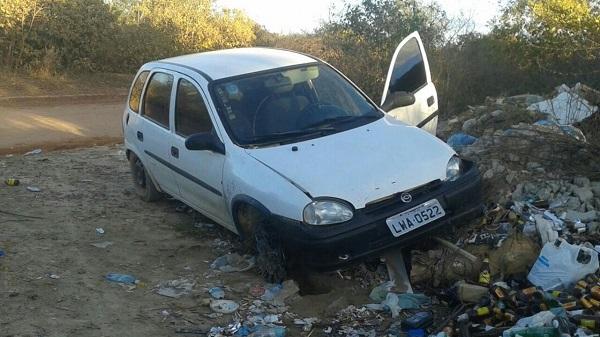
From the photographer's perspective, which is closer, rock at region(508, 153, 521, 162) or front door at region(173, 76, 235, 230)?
front door at region(173, 76, 235, 230)

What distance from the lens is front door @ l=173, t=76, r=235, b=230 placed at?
19.2ft

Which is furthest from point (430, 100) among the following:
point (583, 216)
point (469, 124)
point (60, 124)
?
point (60, 124)

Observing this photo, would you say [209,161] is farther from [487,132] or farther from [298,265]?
[487,132]

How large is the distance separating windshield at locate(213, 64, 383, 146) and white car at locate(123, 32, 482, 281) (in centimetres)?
1

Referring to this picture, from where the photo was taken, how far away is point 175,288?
543cm

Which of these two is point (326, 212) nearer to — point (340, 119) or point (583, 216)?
point (340, 119)

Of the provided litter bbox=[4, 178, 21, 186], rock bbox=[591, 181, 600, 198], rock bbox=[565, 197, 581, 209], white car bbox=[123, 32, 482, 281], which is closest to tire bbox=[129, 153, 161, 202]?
white car bbox=[123, 32, 482, 281]

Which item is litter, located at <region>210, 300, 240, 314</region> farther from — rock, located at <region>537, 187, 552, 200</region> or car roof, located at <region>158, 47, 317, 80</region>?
rock, located at <region>537, 187, 552, 200</region>

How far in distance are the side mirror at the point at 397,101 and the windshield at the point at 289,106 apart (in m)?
0.16

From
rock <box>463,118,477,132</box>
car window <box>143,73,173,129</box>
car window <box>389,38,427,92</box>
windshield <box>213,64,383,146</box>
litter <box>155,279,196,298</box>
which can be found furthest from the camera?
rock <box>463,118,477,132</box>

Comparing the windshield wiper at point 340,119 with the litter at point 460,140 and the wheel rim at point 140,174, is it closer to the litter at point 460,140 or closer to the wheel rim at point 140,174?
the litter at point 460,140

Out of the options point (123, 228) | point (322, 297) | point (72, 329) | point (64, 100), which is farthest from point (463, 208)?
point (64, 100)

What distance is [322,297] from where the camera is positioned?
16.8 feet

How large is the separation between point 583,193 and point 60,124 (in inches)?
399
